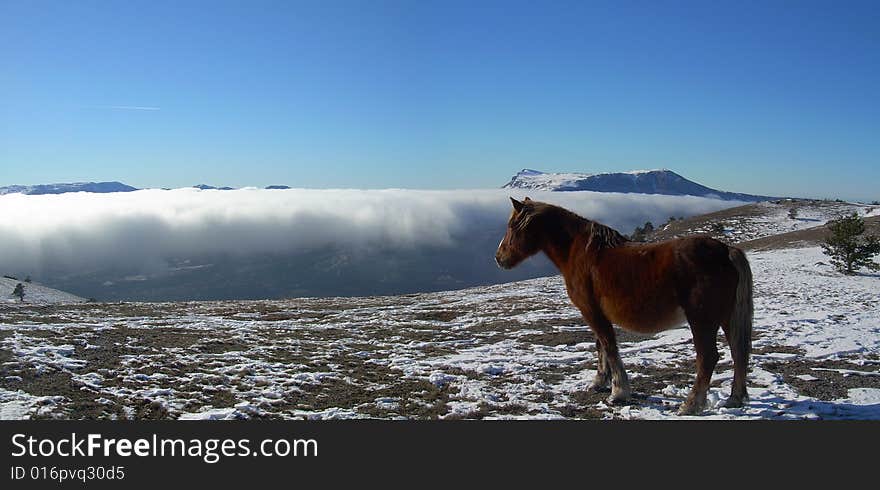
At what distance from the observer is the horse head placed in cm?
747

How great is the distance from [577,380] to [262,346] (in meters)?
8.47

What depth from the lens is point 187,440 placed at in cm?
485

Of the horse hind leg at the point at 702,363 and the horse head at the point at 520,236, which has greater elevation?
the horse head at the point at 520,236

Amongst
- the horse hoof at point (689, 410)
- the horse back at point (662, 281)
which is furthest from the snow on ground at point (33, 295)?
the horse hoof at point (689, 410)

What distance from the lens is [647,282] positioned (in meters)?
6.29

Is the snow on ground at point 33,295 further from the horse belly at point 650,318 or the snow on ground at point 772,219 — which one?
the snow on ground at point 772,219

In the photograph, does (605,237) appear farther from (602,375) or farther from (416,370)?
(416,370)

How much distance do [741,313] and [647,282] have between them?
132cm

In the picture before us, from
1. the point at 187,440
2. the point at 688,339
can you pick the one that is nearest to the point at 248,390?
the point at 187,440

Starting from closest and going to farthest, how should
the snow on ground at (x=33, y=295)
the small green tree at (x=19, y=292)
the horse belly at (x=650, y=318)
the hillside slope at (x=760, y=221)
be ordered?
the horse belly at (x=650, y=318) → the snow on ground at (x=33, y=295) → the small green tree at (x=19, y=292) → the hillside slope at (x=760, y=221)

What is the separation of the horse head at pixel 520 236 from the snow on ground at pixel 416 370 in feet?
7.54

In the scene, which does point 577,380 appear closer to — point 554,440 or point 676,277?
point 676,277

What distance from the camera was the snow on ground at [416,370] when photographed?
706cm

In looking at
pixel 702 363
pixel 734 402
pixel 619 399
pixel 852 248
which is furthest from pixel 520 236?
pixel 852 248
